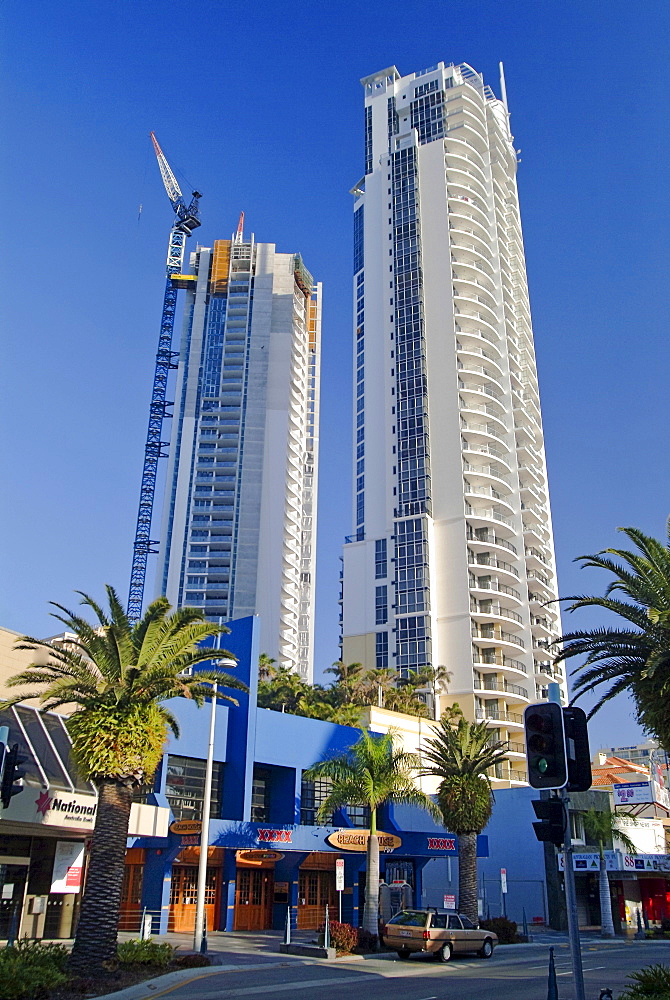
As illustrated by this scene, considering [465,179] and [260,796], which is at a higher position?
[465,179]

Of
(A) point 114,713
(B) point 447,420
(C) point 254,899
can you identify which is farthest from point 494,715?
(A) point 114,713

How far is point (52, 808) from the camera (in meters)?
24.4

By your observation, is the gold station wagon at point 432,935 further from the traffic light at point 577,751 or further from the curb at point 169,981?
the traffic light at point 577,751

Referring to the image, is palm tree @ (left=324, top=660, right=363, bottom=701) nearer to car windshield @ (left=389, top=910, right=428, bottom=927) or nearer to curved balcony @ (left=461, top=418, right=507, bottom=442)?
curved balcony @ (left=461, top=418, right=507, bottom=442)

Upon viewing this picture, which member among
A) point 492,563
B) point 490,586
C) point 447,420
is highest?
point 447,420

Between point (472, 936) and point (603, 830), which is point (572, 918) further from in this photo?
point (603, 830)

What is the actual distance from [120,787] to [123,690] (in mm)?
2436

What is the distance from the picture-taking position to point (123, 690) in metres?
22.2

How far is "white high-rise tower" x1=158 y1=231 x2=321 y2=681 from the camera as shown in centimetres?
13088

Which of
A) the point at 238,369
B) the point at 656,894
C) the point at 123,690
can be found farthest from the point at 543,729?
the point at 238,369

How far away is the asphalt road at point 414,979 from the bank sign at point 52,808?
6.19 m

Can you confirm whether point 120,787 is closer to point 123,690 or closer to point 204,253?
point 123,690

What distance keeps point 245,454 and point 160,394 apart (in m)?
18.2

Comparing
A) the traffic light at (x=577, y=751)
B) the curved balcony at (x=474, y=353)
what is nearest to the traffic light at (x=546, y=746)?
the traffic light at (x=577, y=751)
